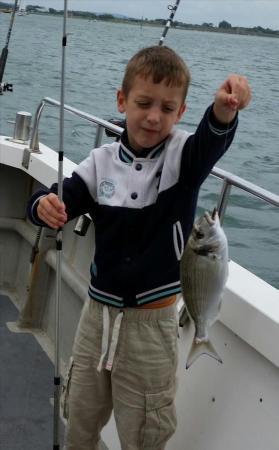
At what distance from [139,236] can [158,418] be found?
612mm

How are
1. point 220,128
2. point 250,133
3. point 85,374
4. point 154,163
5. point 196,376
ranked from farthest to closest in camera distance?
point 250,133 → point 196,376 → point 85,374 → point 154,163 → point 220,128

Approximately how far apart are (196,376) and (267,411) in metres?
0.41

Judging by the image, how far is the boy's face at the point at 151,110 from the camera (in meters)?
2.22

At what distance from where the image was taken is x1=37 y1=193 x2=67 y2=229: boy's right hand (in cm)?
227

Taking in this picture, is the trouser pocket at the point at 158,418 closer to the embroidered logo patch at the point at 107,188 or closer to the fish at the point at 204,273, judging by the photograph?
the fish at the point at 204,273

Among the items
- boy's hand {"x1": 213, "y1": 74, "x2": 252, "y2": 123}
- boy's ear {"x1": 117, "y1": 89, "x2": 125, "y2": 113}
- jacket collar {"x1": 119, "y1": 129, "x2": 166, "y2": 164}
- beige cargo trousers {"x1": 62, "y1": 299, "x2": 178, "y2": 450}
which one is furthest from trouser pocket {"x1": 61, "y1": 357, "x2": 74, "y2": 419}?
boy's hand {"x1": 213, "y1": 74, "x2": 252, "y2": 123}

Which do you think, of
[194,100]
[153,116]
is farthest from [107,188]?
[194,100]

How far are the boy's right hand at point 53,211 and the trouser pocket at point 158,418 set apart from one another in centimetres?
64

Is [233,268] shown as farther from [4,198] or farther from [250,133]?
[250,133]

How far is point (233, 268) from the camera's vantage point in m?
2.78

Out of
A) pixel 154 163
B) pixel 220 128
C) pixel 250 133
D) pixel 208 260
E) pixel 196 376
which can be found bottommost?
pixel 250 133

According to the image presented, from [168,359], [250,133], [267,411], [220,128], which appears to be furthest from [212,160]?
[250,133]

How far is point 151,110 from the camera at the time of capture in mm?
2221

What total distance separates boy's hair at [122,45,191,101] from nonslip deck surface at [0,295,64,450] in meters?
1.80
